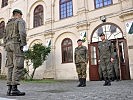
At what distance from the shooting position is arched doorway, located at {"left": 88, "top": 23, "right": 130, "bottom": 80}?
43.4 ft

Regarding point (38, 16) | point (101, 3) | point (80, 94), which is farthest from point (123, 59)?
point (38, 16)

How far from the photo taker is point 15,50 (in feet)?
16.2

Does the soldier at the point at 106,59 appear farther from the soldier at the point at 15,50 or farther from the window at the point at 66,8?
the window at the point at 66,8

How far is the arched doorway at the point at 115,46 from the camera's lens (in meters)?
13.2

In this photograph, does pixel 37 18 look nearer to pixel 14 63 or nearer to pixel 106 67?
pixel 106 67

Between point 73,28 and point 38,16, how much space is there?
4792 mm

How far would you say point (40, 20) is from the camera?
19.7 meters

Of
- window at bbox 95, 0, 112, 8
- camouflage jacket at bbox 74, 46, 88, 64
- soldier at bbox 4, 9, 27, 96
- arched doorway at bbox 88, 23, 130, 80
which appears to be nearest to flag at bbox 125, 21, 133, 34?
arched doorway at bbox 88, 23, 130, 80

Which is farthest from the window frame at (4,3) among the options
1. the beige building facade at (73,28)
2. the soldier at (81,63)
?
the soldier at (81,63)

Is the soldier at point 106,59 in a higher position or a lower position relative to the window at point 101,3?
lower

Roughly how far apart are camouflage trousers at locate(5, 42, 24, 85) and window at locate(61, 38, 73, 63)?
11.6m

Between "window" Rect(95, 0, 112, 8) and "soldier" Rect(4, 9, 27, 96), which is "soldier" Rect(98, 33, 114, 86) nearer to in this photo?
"soldier" Rect(4, 9, 27, 96)

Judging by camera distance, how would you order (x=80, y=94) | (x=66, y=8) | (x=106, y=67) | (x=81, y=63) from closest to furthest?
(x=80, y=94) → (x=106, y=67) → (x=81, y=63) → (x=66, y=8)

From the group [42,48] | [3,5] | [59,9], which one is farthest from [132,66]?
[3,5]
